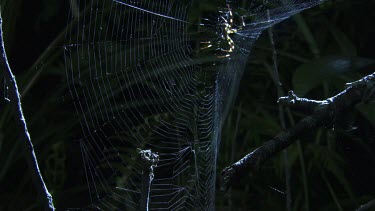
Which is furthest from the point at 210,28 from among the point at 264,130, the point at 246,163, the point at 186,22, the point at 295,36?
the point at 246,163

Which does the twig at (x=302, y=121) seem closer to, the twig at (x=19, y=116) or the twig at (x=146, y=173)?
the twig at (x=146, y=173)

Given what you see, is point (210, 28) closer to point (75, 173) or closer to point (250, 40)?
point (250, 40)

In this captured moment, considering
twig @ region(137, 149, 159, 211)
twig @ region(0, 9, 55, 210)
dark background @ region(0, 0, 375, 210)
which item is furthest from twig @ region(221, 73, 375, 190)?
dark background @ region(0, 0, 375, 210)

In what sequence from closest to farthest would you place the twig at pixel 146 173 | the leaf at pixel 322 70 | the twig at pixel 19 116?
1. the twig at pixel 19 116
2. the twig at pixel 146 173
3. the leaf at pixel 322 70

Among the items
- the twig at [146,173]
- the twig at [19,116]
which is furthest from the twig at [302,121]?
the twig at [19,116]

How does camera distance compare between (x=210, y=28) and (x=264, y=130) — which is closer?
(x=264, y=130)

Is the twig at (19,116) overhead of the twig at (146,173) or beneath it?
overhead
